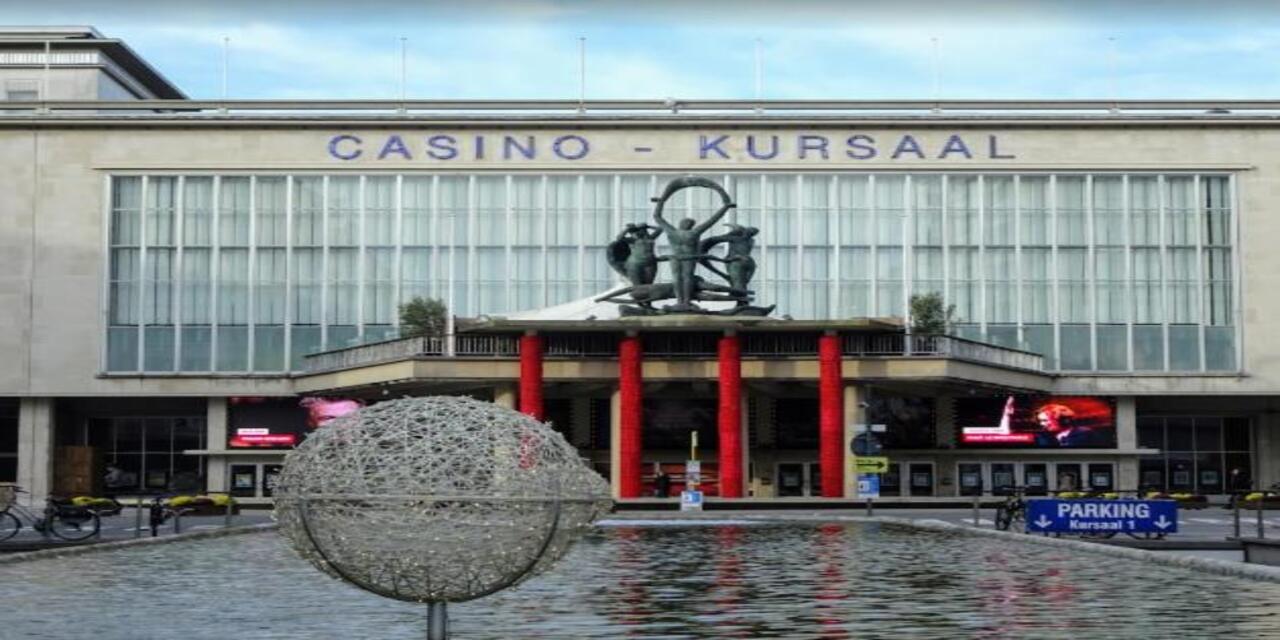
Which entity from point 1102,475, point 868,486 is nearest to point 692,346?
point 868,486

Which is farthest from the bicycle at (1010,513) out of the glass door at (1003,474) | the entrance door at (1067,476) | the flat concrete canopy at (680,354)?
the entrance door at (1067,476)

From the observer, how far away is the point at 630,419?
2963 inches

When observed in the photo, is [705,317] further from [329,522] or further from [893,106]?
[329,522]

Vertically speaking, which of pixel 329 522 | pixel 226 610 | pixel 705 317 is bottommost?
pixel 226 610

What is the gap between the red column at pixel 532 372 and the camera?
7562 cm

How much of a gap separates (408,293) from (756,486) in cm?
1966

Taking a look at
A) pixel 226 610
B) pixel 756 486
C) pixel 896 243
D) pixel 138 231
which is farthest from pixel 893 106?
pixel 226 610

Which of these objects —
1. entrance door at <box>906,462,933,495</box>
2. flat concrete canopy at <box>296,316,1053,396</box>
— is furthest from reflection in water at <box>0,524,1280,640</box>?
entrance door at <box>906,462,933,495</box>

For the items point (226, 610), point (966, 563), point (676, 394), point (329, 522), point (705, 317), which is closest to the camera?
point (329, 522)

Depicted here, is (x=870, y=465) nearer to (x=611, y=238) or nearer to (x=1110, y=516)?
(x=1110, y=516)

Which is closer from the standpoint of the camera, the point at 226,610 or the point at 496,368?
the point at 226,610

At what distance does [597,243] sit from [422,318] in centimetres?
1038

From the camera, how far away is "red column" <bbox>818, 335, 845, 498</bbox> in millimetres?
74375

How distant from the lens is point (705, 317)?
246 ft
